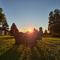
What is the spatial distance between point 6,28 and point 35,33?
223 ft

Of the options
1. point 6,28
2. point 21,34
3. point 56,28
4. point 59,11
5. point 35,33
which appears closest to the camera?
point 35,33

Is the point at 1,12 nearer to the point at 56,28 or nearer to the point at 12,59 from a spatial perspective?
the point at 56,28

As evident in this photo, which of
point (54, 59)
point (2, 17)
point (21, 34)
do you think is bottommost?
point (54, 59)

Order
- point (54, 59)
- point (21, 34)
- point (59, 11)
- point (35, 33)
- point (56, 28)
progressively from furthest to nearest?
point (59, 11), point (56, 28), point (21, 34), point (35, 33), point (54, 59)

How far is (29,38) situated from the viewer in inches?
782

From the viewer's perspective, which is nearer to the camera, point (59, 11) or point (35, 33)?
point (35, 33)

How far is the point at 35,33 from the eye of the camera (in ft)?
62.5

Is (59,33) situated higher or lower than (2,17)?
lower

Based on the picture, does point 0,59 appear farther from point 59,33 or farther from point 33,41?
point 59,33

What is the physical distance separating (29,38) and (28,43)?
54cm

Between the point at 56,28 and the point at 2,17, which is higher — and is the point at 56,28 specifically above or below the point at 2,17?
below

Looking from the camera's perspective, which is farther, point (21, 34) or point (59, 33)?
point (59, 33)

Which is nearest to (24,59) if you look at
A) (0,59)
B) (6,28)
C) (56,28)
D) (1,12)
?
(0,59)

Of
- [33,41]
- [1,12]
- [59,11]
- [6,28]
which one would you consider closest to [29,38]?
[33,41]
